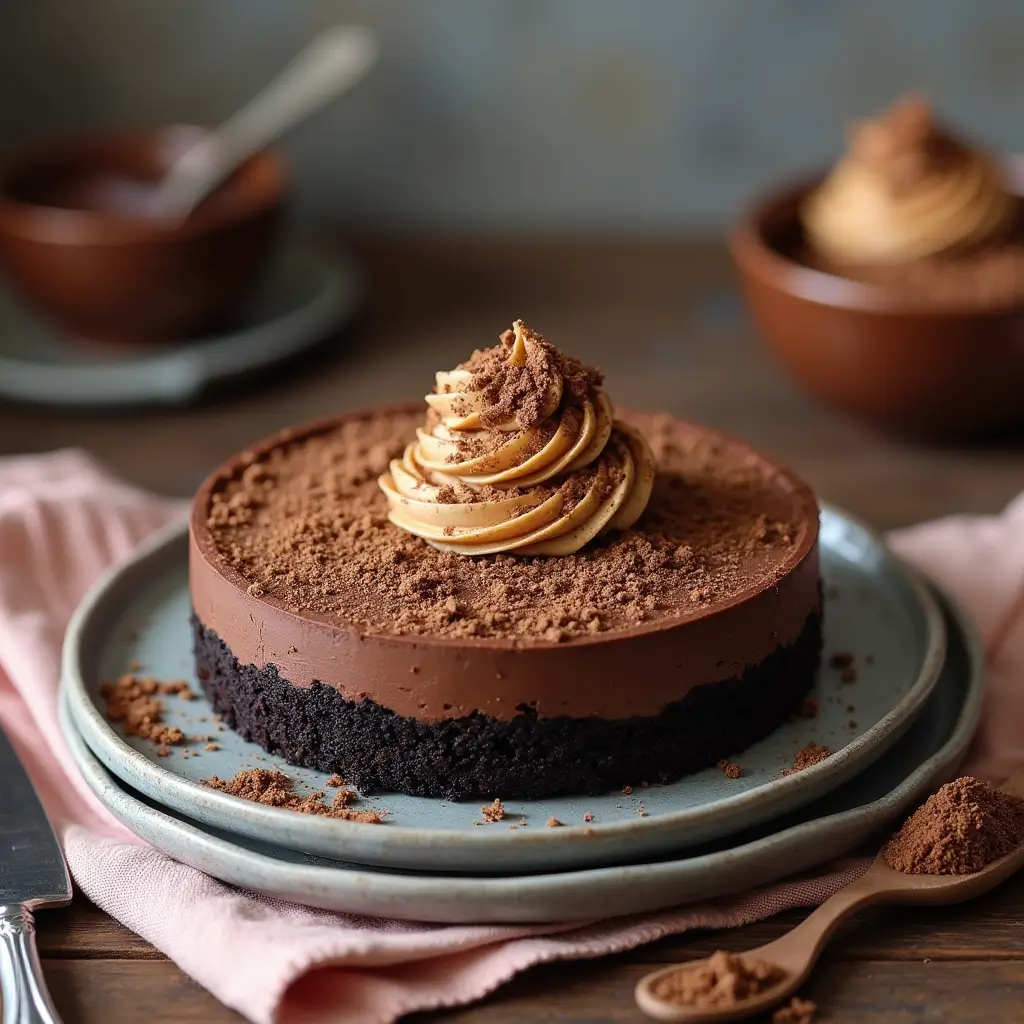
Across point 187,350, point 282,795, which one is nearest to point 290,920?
point 282,795

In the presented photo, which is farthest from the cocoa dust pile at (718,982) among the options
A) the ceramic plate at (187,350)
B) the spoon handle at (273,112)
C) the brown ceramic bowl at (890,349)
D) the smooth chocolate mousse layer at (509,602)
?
the spoon handle at (273,112)

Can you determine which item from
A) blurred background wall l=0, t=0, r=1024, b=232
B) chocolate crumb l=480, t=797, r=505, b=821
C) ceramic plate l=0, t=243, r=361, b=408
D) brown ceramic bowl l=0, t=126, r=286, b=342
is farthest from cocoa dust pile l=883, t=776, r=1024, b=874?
blurred background wall l=0, t=0, r=1024, b=232

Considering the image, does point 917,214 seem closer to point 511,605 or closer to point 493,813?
point 511,605

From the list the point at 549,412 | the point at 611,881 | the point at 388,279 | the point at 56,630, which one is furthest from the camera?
the point at 388,279

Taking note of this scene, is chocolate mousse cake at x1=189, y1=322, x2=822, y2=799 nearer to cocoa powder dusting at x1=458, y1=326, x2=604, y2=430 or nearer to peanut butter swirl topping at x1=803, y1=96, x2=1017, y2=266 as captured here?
cocoa powder dusting at x1=458, y1=326, x2=604, y2=430

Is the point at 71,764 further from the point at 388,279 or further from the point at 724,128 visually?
the point at 724,128

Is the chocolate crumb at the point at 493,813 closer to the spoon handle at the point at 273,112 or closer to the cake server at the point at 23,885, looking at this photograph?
the cake server at the point at 23,885

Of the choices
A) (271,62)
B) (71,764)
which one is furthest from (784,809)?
(271,62)
